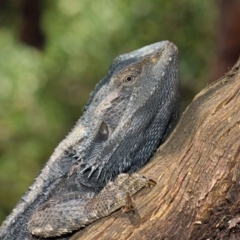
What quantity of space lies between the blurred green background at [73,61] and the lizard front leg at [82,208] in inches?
184

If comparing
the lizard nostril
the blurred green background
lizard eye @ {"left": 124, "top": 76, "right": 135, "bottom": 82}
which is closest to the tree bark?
the lizard nostril

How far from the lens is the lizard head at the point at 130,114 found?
2.94 m

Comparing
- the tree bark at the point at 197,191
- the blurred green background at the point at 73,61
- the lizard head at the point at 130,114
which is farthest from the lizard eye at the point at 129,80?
the blurred green background at the point at 73,61

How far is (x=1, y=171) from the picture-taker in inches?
309

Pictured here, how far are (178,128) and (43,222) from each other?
3.21ft

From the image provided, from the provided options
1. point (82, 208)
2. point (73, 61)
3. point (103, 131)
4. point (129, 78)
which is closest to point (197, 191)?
point (82, 208)

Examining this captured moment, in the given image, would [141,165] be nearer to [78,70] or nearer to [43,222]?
[43,222]

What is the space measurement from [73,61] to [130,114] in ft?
16.5

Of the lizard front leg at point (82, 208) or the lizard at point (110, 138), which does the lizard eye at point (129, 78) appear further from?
the lizard front leg at point (82, 208)

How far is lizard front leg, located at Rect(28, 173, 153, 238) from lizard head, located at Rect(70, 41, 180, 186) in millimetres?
266

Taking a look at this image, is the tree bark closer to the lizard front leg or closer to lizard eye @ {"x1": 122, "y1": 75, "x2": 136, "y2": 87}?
the lizard front leg

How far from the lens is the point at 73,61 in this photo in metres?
7.82

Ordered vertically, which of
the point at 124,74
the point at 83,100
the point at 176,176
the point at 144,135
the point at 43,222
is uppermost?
the point at 83,100

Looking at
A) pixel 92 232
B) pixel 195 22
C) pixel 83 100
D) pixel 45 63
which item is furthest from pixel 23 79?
pixel 92 232
